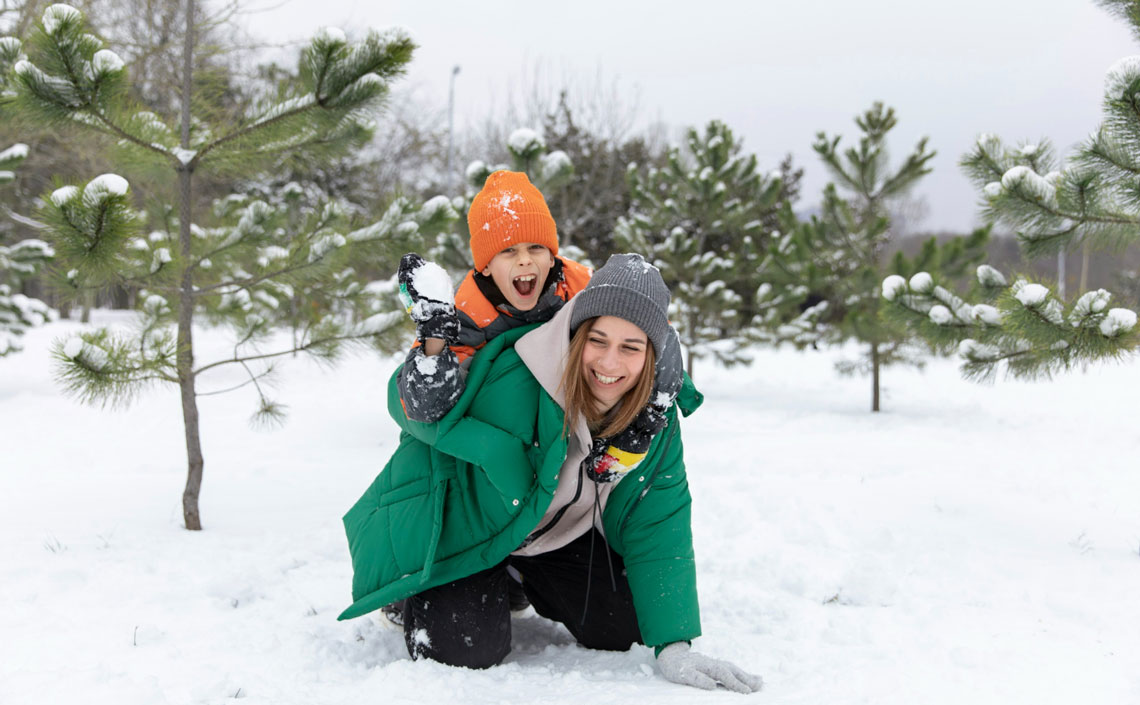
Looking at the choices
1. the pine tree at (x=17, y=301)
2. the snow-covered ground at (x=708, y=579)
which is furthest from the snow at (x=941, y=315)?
the pine tree at (x=17, y=301)

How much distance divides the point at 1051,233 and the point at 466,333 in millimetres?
3198

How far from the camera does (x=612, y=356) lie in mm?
2129

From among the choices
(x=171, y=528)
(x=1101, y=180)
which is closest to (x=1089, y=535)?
(x=1101, y=180)

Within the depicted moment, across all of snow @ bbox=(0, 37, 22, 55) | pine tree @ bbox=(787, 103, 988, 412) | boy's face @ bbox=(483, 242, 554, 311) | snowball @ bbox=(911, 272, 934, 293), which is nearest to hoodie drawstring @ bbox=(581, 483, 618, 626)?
boy's face @ bbox=(483, 242, 554, 311)

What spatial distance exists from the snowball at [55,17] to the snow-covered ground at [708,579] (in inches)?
89.4

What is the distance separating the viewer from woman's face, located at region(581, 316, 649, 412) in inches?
83.7

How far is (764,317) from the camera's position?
440 inches

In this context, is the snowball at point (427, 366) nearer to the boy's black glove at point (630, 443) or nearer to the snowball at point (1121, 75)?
the boy's black glove at point (630, 443)

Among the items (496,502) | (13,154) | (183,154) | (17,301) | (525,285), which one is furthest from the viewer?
(17,301)

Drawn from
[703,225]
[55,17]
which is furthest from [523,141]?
[703,225]

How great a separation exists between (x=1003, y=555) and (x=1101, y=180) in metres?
1.87

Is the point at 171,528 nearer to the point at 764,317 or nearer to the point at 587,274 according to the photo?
the point at 587,274

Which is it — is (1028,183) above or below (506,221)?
above

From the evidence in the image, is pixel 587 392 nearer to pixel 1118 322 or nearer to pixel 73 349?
pixel 73 349
